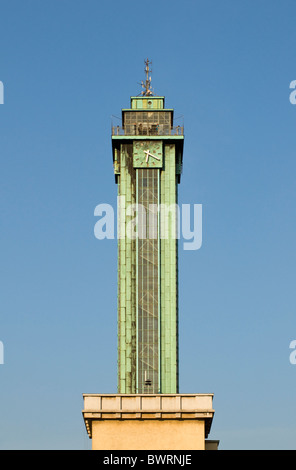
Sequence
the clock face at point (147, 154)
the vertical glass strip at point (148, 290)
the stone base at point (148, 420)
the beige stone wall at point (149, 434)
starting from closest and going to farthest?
the beige stone wall at point (149, 434), the stone base at point (148, 420), the vertical glass strip at point (148, 290), the clock face at point (147, 154)

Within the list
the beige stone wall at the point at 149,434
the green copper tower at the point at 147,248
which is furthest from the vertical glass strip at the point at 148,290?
the beige stone wall at the point at 149,434

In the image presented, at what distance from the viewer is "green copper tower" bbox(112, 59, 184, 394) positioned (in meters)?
76.4

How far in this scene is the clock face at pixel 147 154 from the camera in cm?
8094

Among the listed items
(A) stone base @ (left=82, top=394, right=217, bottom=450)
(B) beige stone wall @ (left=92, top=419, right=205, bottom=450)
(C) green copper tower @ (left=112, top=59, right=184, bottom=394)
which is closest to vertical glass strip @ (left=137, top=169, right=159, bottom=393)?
(C) green copper tower @ (left=112, top=59, right=184, bottom=394)

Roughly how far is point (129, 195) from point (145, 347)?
14.9 m

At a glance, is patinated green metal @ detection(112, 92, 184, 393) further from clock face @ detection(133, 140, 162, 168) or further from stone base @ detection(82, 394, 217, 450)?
stone base @ detection(82, 394, 217, 450)

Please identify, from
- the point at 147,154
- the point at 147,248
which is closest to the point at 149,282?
the point at 147,248

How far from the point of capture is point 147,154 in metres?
81.3

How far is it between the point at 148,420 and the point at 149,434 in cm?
100

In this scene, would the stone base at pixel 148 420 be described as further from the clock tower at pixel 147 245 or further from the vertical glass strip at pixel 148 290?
the vertical glass strip at pixel 148 290

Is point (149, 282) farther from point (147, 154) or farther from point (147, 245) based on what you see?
point (147, 154)
